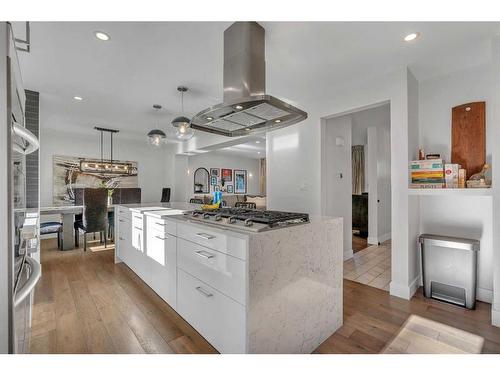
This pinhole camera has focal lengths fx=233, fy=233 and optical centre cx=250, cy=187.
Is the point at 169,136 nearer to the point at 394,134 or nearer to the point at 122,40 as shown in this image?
the point at 122,40

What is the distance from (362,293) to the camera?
7.85 ft

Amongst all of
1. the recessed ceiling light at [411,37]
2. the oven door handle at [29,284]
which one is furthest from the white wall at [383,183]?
the oven door handle at [29,284]

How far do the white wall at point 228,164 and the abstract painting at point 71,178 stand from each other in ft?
7.69

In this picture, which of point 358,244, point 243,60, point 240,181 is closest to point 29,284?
point 243,60

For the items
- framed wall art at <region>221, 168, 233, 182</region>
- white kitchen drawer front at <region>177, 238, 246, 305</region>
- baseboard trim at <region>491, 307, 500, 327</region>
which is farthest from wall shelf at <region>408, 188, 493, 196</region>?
framed wall art at <region>221, 168, 233, 182</region>

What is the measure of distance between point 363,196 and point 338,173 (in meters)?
1.94

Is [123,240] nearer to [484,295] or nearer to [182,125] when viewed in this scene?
[182,125]

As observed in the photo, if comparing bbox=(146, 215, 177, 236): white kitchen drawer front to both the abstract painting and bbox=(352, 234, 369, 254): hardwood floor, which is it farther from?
the abstract painting

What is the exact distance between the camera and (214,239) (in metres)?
1.41

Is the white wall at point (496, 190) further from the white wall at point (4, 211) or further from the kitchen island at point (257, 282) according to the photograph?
the white wall at point (4, 211)

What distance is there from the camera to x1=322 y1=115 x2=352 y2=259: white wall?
3250 millimetres

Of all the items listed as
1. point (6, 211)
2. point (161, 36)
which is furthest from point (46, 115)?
point (6, 211)

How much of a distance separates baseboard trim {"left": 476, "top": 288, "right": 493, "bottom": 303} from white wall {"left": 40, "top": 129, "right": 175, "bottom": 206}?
21.1 ft

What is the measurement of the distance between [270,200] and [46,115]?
13.7 feet
